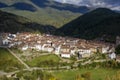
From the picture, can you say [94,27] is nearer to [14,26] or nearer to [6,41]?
[14,26]

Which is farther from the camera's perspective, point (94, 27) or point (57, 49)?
point (94, 27)

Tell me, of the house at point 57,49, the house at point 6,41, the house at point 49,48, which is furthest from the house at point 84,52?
the house at point 6,41

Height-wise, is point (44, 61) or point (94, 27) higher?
point (94, 27)

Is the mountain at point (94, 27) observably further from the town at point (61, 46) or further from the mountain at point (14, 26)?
the town at point (61, 46)

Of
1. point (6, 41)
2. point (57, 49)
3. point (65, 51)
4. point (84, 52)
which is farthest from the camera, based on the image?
point (6, 41)

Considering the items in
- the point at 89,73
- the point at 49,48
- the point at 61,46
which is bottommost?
the point at 89,73

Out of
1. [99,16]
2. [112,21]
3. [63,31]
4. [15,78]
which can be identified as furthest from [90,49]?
[99,16]

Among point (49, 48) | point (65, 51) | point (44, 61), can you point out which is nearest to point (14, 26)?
point (49, 48)
